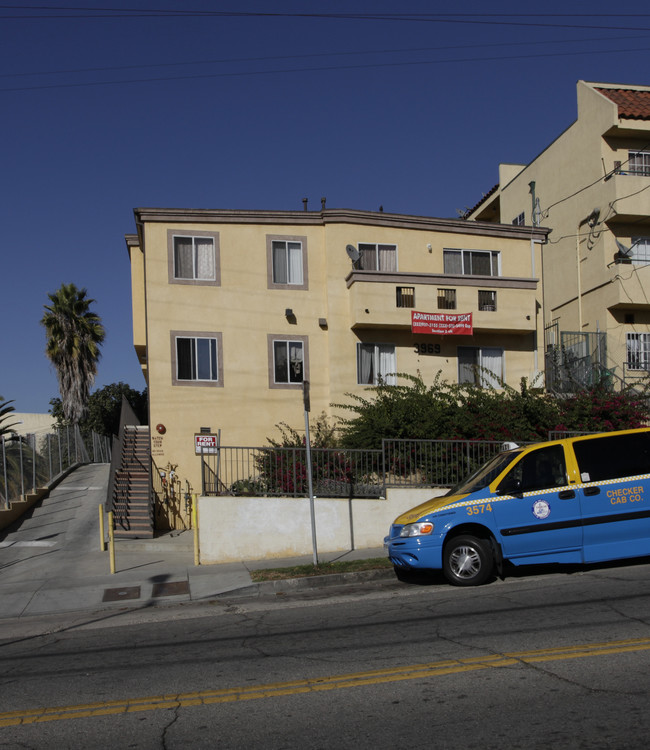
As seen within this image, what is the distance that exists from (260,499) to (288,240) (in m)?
9.12

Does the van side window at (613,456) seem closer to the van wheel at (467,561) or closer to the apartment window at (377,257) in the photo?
the van wheel at (467,561)

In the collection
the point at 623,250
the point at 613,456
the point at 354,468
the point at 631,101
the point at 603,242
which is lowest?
the point at 354,468

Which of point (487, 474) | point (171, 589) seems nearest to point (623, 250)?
point (487, 474)

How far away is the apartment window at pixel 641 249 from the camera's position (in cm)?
2539

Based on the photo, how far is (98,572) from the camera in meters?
13.9

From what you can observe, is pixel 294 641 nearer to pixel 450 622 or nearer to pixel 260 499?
pixel 450 622

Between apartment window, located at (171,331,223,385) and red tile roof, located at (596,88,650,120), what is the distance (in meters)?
15.7

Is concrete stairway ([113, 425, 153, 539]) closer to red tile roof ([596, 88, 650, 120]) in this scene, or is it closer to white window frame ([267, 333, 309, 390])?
white window frame ([267, 333, 309, 390])

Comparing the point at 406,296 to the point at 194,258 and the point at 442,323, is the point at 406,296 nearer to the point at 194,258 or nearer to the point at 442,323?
the point at 442,323

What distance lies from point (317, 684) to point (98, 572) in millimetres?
9055

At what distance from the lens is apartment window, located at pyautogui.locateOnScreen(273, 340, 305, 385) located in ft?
68.0

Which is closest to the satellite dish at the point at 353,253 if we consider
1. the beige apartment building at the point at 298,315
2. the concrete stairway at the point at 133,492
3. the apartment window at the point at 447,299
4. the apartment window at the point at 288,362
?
the beige apartment building at the point at 298,315

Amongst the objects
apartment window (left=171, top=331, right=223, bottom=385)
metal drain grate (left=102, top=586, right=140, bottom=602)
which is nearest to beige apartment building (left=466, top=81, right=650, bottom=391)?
apartment window (left=171, top=331, right=223, bottom=385)

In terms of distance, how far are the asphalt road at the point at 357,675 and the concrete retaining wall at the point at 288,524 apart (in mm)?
4223
